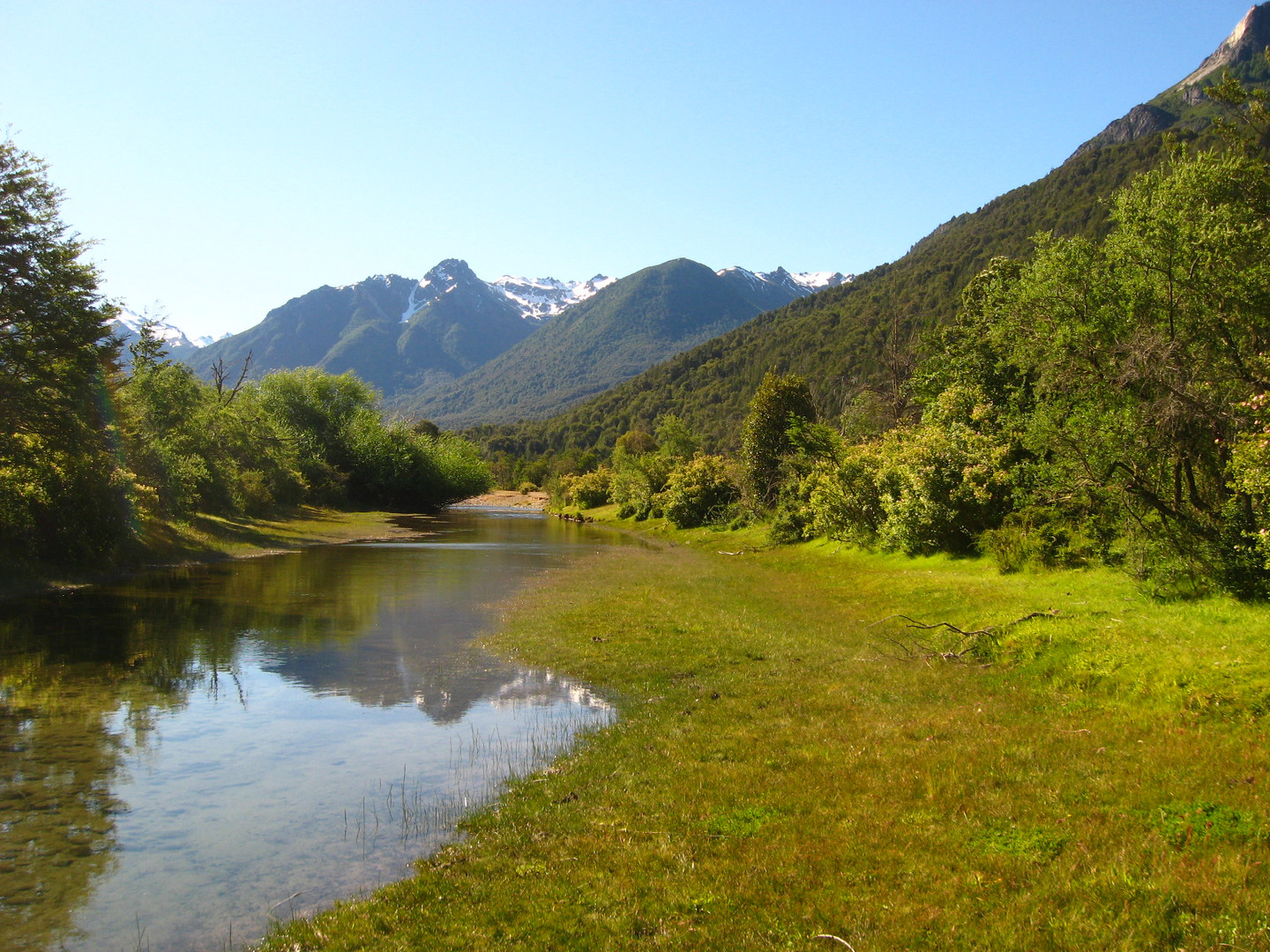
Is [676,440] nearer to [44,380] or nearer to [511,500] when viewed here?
[511,500]

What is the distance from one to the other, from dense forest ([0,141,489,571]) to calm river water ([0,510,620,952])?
17.0 feet

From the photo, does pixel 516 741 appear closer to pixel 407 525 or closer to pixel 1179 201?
pixel 1179 201

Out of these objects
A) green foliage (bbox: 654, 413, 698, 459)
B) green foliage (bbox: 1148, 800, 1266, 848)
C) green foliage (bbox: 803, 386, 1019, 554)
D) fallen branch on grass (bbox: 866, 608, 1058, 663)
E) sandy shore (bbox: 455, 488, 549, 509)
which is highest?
green foliage (bbox: 654, 413, 698, 459)

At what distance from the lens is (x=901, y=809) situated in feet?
30.1

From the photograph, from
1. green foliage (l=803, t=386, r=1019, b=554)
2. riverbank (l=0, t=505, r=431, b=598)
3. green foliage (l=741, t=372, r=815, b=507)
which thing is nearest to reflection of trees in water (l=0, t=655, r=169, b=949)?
riverbank (l=0, t=505, r=431, b=598)

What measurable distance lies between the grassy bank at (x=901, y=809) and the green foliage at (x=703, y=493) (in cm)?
4858

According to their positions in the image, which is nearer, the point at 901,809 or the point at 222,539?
the point at 901,809

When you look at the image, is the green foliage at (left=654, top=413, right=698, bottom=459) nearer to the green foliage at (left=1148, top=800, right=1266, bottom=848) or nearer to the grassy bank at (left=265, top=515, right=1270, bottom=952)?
the grassy bank at (left=265, top=515, right=1270, bottom=952)

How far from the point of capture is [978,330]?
119ft

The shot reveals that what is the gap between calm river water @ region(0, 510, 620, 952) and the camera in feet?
26.9

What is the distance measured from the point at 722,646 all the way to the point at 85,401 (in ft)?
94.5

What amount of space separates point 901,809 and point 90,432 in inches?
1357

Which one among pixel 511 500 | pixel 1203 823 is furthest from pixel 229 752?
pixel 511 500

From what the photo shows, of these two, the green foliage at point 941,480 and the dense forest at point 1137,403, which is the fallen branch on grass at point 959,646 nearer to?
the dense forest at point 1137,403
